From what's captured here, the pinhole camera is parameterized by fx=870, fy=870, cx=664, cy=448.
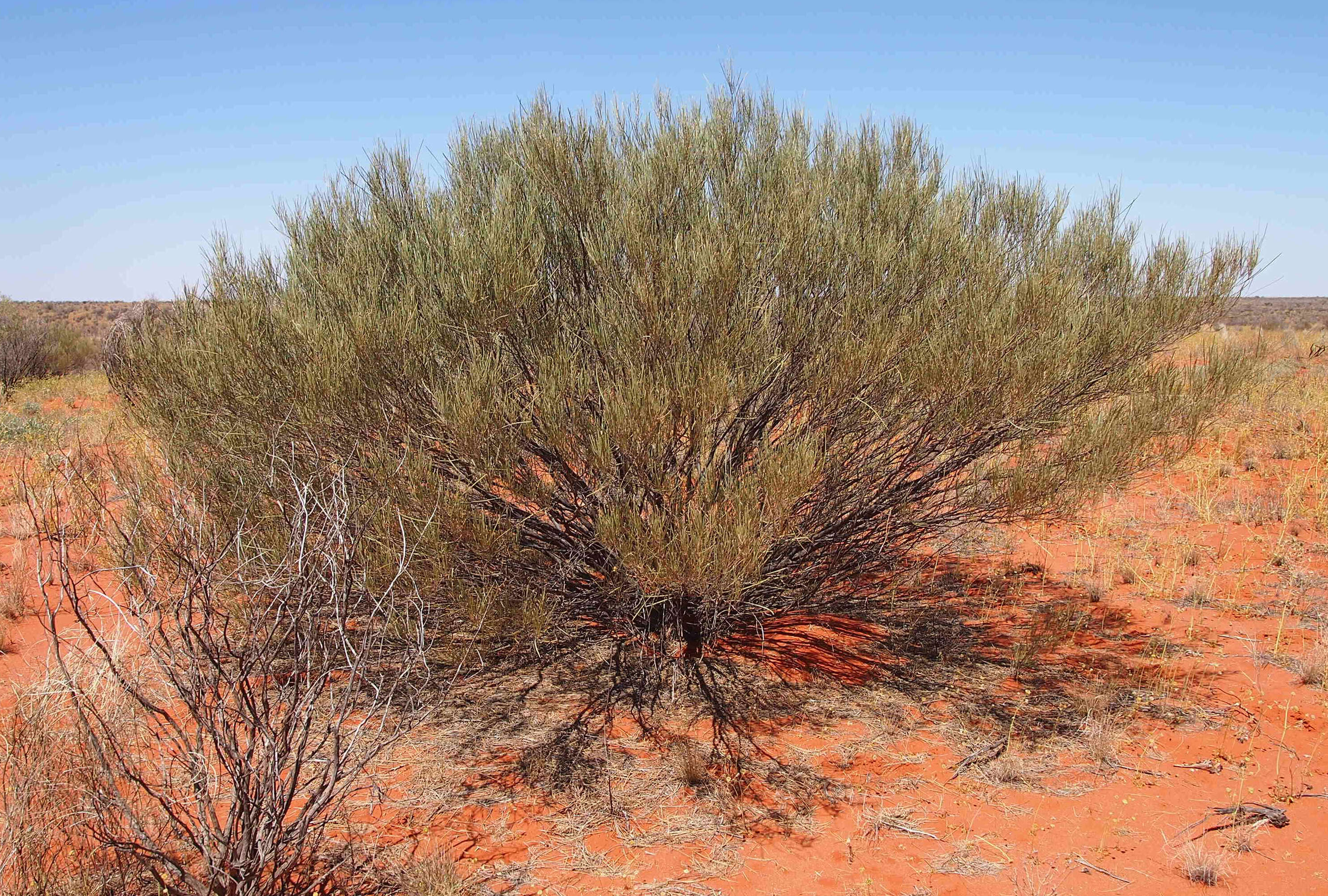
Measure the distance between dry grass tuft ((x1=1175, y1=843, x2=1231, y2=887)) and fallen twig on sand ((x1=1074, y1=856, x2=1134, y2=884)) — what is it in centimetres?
29

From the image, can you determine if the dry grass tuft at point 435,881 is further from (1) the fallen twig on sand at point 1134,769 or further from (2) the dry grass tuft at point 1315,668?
(2) the dry grass tuft at point 1315,668

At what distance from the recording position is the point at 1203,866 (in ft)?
13.4

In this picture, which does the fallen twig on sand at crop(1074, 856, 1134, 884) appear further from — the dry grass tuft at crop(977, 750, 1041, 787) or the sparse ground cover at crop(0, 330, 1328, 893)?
the dry grass tuft at crop(977, 750, 1041, 787)

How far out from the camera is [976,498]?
5.61 m

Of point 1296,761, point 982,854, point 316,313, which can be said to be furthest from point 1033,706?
point 316,313

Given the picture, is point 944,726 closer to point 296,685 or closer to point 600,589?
point 600,589

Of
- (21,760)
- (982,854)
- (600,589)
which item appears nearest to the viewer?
(21,760)

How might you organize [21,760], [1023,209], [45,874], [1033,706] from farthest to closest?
[1023,209], [1033,706], [21,760], [45,874]

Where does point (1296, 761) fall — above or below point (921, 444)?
below

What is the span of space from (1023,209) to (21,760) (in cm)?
707

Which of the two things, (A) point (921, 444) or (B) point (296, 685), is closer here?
(B) point (296, 685)

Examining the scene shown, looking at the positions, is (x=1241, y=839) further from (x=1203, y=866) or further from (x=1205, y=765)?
(x=1205, y=765)

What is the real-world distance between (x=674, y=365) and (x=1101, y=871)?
3238mm

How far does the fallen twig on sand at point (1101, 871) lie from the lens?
13.5 feet
